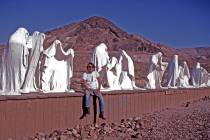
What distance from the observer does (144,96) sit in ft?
61.7

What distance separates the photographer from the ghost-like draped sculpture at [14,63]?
44.2ft

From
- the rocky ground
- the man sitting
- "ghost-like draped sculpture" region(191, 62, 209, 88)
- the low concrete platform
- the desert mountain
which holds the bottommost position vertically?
the rocky ground

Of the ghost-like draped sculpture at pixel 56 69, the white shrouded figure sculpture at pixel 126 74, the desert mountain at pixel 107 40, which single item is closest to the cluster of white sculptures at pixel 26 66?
the ghost-like draped sculpture at pixel 56 69

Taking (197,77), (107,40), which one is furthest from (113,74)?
(107,40)

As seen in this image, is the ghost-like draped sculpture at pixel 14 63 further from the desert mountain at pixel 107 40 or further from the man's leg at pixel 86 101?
the desert mountain at pixel 107 40

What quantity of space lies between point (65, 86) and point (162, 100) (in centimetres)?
676

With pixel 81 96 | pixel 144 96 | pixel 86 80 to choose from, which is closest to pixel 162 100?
pixel 144 96

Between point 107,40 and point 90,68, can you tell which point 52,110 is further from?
point 107,40

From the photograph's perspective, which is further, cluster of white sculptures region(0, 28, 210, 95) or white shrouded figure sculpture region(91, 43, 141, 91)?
white shrouded figure sculpture region(91, 43, 141, 91)

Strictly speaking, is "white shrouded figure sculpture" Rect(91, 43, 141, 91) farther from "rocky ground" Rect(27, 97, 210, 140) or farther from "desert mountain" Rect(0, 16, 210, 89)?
"desert mountain" Rect(0, 16, 210, 89)

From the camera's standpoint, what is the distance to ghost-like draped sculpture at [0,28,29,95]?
1347 cm

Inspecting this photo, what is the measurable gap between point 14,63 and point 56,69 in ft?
8.57

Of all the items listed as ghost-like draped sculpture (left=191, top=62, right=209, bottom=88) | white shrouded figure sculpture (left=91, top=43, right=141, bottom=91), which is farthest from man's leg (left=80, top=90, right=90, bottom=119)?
ghost-like draped sculpture (left=191, top=62, right=209, bottom=88)

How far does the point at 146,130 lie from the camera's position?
14273 mm
